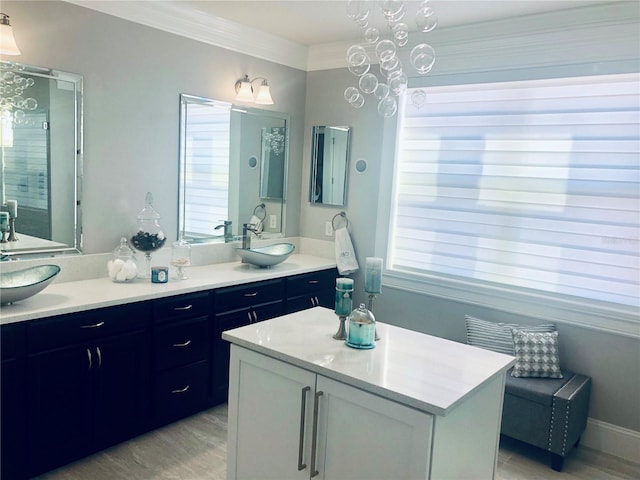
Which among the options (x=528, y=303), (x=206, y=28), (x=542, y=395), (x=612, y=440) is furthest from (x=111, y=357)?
(x=612, y=440)

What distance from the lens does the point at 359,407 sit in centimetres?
188

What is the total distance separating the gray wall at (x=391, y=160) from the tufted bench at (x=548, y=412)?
0.62 feet

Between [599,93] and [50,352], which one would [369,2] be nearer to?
[599,93]

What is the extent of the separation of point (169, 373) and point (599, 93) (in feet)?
10.1

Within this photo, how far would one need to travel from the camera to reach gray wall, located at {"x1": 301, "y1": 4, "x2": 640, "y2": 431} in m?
3.06

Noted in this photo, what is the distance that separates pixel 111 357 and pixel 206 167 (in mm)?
1583

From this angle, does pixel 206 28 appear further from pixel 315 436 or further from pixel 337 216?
pixel 315 436

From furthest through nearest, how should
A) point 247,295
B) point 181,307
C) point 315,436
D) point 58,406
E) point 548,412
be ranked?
1. point 247,295
2. point 181,307
3. point 548,412
4. point 58,406
5. point 315,436

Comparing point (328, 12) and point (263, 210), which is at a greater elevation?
point (328, 12)

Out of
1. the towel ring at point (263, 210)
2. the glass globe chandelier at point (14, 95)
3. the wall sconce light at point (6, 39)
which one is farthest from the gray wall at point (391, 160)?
the wall sconce light at point (6, 39)

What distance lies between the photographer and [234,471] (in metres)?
2.30

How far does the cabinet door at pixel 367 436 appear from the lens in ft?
5.69

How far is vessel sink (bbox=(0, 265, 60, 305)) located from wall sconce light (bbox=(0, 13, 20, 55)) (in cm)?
111

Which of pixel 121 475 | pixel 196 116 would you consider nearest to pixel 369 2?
pixel 196 116
